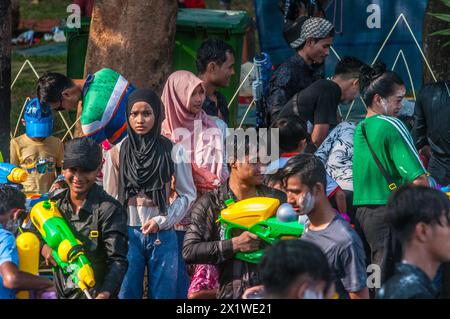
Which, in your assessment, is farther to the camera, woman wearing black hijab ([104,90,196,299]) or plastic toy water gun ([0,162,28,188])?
plastic toy water gun ([0,162,28,188])

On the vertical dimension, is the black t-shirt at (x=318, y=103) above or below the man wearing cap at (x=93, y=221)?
above

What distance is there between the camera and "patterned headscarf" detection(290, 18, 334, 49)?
7.46 m

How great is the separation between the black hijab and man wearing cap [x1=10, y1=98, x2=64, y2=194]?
3.94 feet

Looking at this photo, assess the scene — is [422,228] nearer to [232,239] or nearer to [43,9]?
[232,239]

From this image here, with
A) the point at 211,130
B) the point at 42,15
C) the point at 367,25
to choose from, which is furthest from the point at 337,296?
the point at 42,15

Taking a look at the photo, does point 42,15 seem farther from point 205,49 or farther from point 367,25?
point 205,49

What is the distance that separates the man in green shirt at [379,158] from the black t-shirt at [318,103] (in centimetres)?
49

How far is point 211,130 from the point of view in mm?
A: 6691

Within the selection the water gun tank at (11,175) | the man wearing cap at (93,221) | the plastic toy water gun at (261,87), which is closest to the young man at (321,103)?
the plastic toy water gun at (261,87)

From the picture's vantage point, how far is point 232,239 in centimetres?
573

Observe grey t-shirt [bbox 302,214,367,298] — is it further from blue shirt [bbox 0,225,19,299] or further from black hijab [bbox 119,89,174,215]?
blue shirt [bbox 0,225,19,299]

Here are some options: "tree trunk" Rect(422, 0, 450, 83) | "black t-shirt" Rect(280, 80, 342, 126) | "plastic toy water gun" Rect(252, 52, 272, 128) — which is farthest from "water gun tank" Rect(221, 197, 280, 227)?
"tree trunk" Rect(422, 0, 450, 83)

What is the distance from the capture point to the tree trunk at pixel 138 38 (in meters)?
8.00

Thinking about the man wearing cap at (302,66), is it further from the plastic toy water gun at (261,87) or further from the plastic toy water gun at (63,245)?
the plastic toy water gun at (63,245)
